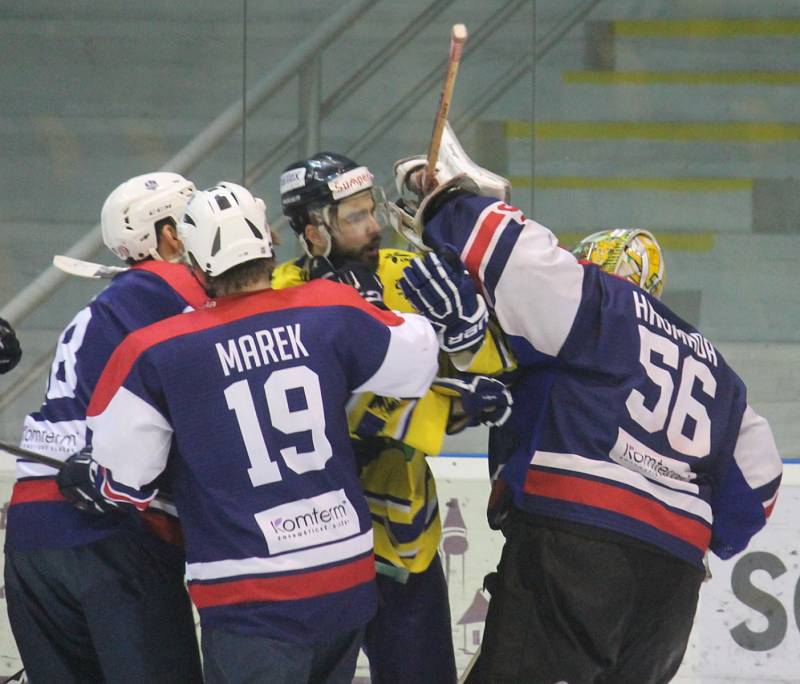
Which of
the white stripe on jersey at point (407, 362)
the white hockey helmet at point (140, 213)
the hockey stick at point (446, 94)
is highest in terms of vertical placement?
the hockey stick at point (446, 94)

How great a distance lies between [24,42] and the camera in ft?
14.4

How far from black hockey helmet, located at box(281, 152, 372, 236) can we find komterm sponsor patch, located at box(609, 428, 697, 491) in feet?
2.11

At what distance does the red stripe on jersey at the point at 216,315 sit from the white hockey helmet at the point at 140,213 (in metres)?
0.57

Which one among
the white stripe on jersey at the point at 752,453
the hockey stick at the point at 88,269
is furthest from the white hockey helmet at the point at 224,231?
the white stripe on jersey at the point at 752,453

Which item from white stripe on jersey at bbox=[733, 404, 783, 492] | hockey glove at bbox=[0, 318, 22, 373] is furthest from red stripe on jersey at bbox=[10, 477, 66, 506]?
white stripe on jersey at bbox=[733, 404, 783, 492]

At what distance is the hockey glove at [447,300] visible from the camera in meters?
2.15

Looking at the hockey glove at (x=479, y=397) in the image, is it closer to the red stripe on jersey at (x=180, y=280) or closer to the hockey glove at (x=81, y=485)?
the red stripe on jersey at (x=180, y=280)

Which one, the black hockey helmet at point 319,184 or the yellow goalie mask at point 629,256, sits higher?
the black hockey helmet at point 319,184

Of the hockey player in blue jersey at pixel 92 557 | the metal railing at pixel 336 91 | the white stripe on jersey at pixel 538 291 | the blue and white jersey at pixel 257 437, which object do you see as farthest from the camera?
the metal railing at pixel 336 91

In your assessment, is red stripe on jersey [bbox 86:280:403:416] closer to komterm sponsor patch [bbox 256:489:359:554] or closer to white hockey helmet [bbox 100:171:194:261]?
komterm sponsor patch [bbox 256:489:359:554]

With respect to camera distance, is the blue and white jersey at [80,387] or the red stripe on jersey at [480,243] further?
the blue and white jersey at [80,387]

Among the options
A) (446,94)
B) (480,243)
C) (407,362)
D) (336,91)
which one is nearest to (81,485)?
(407,362)

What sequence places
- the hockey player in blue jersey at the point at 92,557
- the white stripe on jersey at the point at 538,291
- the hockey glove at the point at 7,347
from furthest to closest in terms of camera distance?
the hockey glove at the point at 7,347 → the hockey player in blue jersey at the point at 92,557 → the white stripe on jersey at the point at 538,291

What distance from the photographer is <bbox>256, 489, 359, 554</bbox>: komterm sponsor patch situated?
2.03 metres
